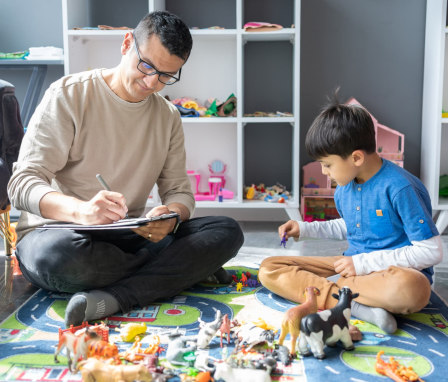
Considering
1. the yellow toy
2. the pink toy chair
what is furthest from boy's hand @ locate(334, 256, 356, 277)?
the pink toy chair

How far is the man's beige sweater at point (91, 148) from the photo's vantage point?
58.7 inches

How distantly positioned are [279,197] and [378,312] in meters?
1.35

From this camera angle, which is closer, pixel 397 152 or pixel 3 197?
pixel 3 197

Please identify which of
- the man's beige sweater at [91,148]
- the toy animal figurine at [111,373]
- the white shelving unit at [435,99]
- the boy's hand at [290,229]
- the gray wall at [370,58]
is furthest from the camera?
the gray wall at [370,58]

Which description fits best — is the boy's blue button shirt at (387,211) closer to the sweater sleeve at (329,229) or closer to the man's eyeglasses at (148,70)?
the sweater sleeve at (329,229)

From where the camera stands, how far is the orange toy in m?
1.07

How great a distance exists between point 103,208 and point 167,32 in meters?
0.49

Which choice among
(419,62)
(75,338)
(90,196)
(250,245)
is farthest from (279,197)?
(75,338)

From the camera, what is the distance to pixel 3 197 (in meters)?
1.88

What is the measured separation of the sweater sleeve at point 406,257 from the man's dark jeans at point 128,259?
40 cm

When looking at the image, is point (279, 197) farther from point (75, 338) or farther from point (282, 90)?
point (75, 338)

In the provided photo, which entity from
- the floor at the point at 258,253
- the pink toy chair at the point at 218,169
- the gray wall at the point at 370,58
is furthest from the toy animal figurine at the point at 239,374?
the gray wall at the point at 370,58

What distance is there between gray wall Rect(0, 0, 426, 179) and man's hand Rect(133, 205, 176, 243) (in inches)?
57.7

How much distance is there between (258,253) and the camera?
7.18 feet
